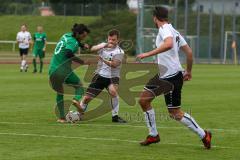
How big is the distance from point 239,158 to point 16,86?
16.2m

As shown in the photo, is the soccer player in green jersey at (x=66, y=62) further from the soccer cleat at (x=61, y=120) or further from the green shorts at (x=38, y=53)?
the green shorts at (x=38, y=53)

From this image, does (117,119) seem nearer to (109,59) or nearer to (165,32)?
(109,59)

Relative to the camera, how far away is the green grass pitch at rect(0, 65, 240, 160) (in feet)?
38.0

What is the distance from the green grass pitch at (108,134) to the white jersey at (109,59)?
3.56 ft

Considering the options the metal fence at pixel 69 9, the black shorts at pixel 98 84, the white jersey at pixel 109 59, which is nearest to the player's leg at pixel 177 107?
the white jersey at pixel 109 59

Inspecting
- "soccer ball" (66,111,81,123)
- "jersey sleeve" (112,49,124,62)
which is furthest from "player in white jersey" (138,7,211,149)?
"jersey sleeve" (112,49,124,62)

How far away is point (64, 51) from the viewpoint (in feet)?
51.0

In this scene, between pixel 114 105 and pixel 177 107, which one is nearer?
pixel 177 107

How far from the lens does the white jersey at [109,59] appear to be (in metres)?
16.2

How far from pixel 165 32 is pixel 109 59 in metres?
4.22

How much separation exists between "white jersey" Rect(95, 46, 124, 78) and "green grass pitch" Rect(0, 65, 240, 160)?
1084mm

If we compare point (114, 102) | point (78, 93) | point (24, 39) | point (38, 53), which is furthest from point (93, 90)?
point (24, 39)

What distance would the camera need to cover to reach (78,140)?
→ 13.1 meters

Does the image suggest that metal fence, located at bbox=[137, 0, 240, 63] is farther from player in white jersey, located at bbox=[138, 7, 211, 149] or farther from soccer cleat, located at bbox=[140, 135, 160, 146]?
player in white jersey, located at bbox=[138, 7, 211, 149]
